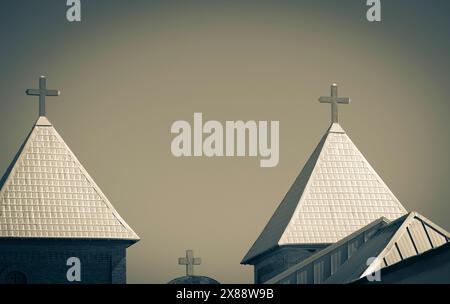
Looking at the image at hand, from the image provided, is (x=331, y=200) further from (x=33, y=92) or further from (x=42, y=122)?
(x=33, y=92)

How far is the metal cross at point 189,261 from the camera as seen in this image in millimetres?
54156

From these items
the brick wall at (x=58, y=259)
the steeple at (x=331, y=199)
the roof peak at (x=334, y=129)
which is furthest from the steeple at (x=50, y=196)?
the roof peak at (x=334, y=129)

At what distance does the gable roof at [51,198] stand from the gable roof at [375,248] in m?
6.03

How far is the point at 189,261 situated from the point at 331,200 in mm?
5326

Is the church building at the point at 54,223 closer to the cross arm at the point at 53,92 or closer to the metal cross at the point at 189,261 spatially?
the cross arm at the point at 53,92

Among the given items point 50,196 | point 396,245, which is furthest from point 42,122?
point 396,245

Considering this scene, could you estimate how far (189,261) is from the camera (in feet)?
179

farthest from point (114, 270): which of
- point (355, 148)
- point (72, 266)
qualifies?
point (355, 148)

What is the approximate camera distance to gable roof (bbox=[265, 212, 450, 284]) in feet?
134

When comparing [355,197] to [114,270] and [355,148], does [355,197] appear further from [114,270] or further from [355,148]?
[114,270]

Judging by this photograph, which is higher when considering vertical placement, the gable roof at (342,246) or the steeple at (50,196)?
the steeple at (50,196)

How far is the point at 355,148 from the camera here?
52562mm
